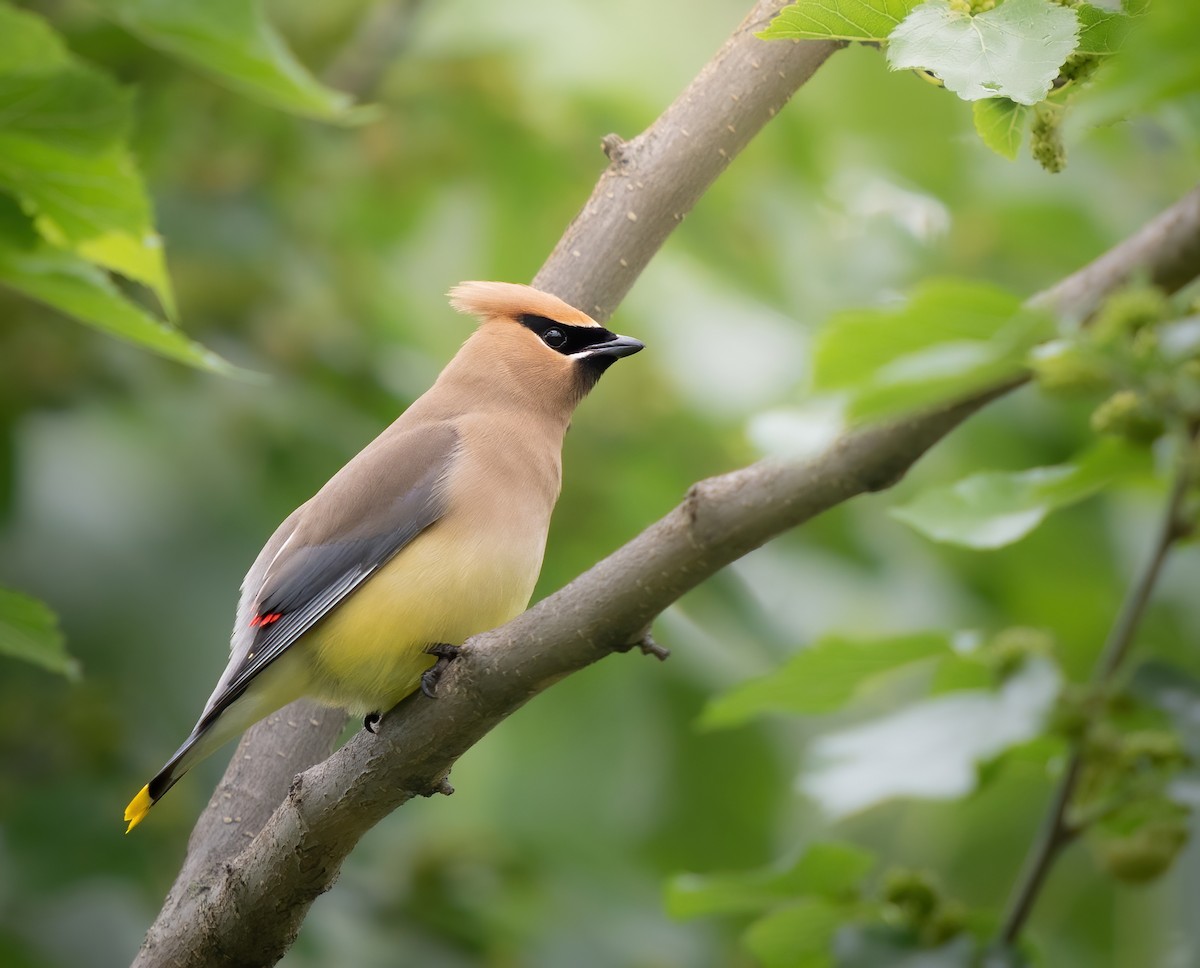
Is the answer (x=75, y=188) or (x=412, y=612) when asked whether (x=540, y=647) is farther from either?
(x=75, y=188)

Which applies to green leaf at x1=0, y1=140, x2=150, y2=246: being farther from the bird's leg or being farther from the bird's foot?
the bird's foot

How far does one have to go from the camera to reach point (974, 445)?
477 cm

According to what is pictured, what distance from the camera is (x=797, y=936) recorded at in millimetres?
3051

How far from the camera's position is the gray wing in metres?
3.05

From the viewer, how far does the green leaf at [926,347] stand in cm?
133

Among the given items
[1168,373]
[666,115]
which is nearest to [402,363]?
[666,115]

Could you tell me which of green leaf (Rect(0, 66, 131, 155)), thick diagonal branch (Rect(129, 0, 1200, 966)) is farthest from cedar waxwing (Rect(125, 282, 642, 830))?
green leaf (Rect(0, 66, 131, 155))

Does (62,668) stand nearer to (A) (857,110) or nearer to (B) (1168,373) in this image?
(B) (1168,373)

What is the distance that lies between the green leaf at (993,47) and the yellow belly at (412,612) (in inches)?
58.6

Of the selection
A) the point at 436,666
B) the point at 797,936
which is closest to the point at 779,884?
the point at 797,936

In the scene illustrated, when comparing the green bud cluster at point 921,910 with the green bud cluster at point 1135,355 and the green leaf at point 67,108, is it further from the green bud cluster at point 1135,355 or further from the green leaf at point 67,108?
the green leaf at point 67,108

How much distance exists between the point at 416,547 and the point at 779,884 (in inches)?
37.3

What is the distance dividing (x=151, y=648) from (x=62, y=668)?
1951mm

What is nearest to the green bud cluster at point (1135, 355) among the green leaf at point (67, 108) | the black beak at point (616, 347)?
the black beak at point (616, 347)
